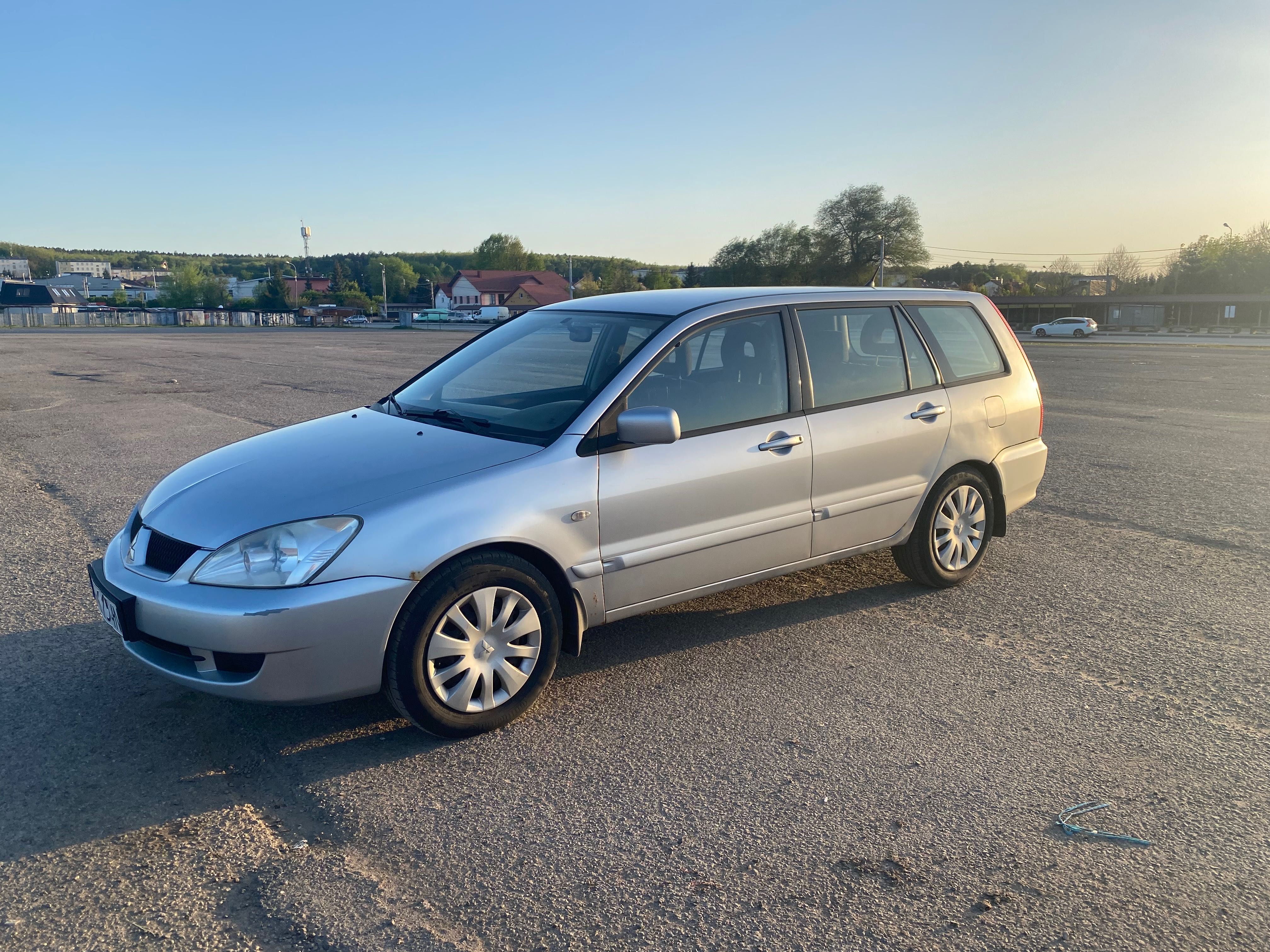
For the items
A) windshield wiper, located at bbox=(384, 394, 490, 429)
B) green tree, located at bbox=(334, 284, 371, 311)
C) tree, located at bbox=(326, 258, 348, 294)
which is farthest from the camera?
tree, located at bbox=(326, 258, 348, 294)

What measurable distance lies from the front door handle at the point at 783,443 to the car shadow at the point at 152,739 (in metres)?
0.98

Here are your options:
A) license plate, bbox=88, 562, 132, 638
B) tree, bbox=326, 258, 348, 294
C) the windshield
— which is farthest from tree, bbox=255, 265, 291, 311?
license plate, bbox=88, 562, 132, 638

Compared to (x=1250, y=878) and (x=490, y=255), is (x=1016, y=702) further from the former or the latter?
(x=490, y=255)

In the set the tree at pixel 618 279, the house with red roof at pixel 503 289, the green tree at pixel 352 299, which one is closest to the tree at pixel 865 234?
the tree at pixel 618 279

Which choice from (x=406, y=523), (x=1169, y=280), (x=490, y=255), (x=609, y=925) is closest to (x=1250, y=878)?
(x=609, y=925)

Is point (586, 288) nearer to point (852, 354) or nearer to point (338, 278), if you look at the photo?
point (338, 278)

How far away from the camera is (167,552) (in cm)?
347

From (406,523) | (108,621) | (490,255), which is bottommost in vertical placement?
(108,621)

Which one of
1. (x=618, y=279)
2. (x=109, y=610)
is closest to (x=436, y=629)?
(x=109, y=610)

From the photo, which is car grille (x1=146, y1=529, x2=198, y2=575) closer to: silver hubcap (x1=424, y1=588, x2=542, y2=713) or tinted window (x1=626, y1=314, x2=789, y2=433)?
silver hubcap (x1=424, y1=588, x2=542, y2=713)

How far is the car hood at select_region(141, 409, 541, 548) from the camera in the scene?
339cm

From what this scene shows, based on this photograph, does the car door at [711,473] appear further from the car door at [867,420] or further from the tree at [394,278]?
the tree at [394,278]

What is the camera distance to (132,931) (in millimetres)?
2434

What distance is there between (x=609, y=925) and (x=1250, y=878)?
188cm
